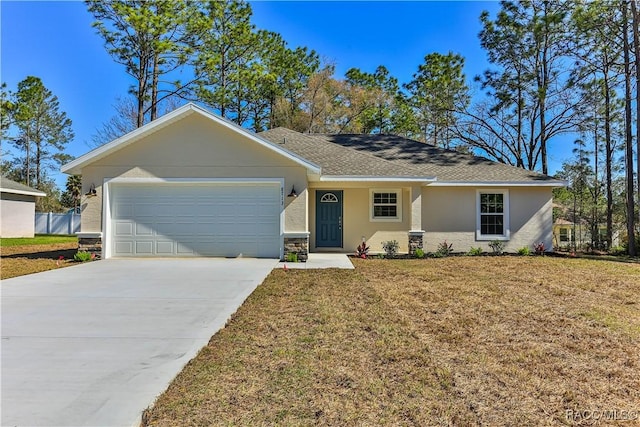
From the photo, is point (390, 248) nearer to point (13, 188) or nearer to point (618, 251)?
point (618, 251)

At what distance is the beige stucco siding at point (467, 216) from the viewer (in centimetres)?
1399

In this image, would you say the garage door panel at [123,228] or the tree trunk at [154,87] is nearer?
the garage door panel at [123,228]

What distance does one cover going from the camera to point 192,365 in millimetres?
3650

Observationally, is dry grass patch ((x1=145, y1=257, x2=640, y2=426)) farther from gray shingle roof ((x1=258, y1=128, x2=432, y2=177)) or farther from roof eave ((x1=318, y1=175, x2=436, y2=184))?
gray shingle roof ((x1=258, y1=128, x2=432, y2=177))

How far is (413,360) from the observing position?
381 cm

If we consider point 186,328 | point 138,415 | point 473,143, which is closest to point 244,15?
point 473,143

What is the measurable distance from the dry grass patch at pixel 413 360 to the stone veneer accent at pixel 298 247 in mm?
4019

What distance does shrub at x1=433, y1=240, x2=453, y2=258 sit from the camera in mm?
13189

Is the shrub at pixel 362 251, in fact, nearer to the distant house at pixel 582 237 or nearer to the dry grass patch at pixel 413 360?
the dry grass patch at pixel 413 360

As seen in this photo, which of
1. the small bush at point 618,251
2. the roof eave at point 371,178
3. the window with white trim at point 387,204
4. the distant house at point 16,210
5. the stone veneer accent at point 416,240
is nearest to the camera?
the roof eave at point 371,178

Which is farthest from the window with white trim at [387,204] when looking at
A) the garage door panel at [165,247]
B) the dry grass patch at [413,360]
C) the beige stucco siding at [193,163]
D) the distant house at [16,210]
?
the distant house at [16,210]

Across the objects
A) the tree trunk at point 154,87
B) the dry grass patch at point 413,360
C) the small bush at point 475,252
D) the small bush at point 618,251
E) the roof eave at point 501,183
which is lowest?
the dry grass patch at point 413,360

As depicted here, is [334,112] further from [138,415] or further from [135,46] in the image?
[138,415]

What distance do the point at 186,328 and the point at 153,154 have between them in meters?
Result: 8.07
